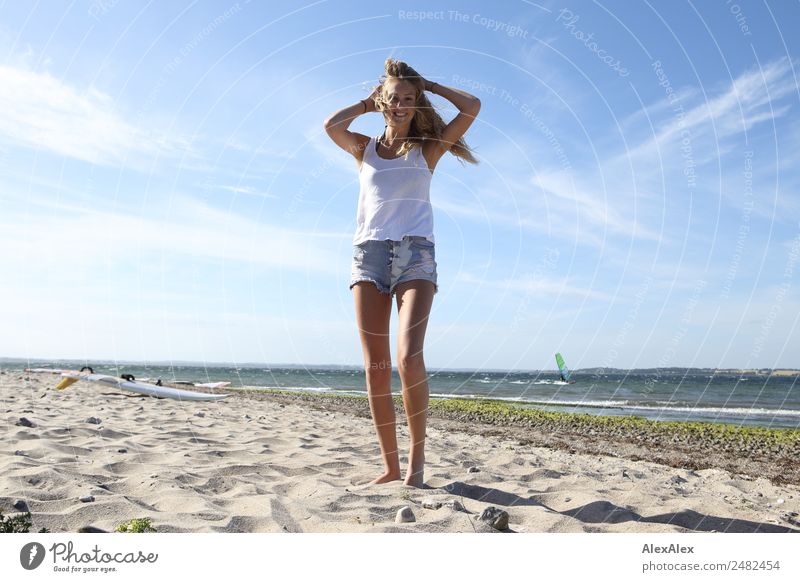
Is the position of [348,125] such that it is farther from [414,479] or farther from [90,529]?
[90,529]

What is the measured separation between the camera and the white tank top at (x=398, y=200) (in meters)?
3.65

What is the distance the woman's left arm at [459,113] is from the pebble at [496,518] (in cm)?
223

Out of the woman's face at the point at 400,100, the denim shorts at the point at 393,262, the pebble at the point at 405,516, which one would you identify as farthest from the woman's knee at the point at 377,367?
the woman's face at the point at 400,100

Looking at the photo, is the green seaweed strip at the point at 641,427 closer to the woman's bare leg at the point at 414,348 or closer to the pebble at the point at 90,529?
the woman's bare leg at the point at 414,348

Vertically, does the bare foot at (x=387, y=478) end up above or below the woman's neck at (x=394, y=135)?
below

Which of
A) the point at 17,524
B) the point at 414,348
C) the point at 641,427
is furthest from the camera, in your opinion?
the point at 641,427

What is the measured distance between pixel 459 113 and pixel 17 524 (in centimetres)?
324

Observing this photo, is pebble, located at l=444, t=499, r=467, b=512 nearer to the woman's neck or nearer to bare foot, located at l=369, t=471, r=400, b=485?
bare foot, located at l=369, t=471, r=400, b=485

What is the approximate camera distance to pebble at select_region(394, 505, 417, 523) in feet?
9.53

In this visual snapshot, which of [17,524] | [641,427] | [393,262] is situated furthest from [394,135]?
[641,427]

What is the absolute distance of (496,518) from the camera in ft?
9.63

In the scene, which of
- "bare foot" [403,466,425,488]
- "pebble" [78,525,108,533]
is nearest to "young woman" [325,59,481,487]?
"bare foot" [403,466,425,488]
